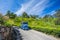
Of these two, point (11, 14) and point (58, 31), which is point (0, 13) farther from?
point (58, 31)

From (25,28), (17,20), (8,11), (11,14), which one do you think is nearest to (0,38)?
(25,28)

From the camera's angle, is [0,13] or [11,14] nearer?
[0,13]

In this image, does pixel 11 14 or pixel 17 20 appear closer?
pixel 17 20

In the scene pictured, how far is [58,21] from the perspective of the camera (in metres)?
54.2

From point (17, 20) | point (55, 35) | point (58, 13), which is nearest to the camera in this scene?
point (55, 35)

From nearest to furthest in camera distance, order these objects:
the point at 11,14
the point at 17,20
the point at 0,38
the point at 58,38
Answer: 1. the point at 0,38
2. the point at 58,38
3. the point at 17,20
4. the point at 11,14

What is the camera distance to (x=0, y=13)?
207 feet

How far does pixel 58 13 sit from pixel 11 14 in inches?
1194

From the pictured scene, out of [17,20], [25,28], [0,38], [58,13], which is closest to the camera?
[0,38]

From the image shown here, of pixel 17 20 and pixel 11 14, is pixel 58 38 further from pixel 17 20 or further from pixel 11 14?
pixel 11 14

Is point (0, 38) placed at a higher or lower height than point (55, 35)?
higher

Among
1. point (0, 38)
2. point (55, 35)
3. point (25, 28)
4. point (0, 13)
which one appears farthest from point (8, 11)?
point (0, 38)

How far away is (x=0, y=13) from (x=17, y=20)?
7.29 metres


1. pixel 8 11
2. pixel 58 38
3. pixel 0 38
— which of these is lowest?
pixel 58 38
